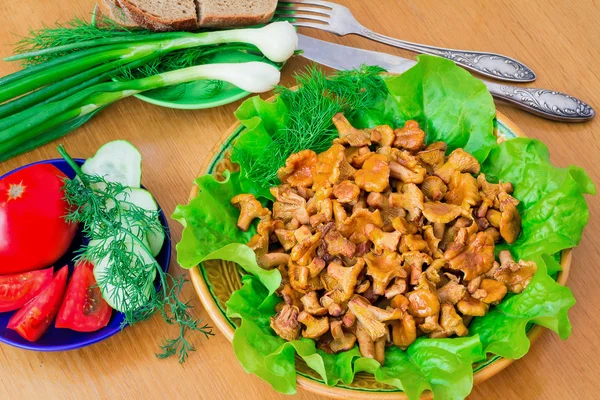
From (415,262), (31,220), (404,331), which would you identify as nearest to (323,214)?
(415,262)

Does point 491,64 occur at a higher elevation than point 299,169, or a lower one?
higher

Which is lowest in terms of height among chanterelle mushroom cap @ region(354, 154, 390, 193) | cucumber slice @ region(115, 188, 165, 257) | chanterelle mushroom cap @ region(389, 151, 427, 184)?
cucumber slice @ region(115, 188, 165, 257)

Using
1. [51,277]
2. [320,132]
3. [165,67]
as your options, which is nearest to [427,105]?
[320,132]

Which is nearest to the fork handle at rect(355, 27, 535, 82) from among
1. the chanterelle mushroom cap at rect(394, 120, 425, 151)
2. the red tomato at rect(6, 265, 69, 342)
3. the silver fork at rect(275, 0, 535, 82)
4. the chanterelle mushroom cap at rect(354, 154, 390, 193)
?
the silver fork at rect(275, 0, 535, 82)

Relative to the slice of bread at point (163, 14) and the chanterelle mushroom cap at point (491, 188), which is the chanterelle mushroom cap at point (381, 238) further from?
the slice of bread at point (163, 14)

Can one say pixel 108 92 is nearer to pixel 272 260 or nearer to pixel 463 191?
pixel 272 260

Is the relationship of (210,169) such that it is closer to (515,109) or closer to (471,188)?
(471,188)

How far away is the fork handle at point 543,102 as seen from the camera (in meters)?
2.12

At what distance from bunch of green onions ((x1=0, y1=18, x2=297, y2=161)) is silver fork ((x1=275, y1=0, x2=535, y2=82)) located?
20cm

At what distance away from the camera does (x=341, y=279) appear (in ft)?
5.32

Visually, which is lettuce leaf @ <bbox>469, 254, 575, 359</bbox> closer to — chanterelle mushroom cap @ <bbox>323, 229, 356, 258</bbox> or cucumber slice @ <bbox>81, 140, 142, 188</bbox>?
chanterelle mushroom cap @ <bbox>323, 229, 356, 258</bbox>

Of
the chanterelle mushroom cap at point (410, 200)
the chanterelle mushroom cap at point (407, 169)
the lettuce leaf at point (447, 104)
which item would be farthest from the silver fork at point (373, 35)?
the chanterelle mushroom cap at point (410, 200)

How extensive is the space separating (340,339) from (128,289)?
0.61 metres

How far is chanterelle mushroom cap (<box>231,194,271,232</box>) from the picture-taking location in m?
1.78
